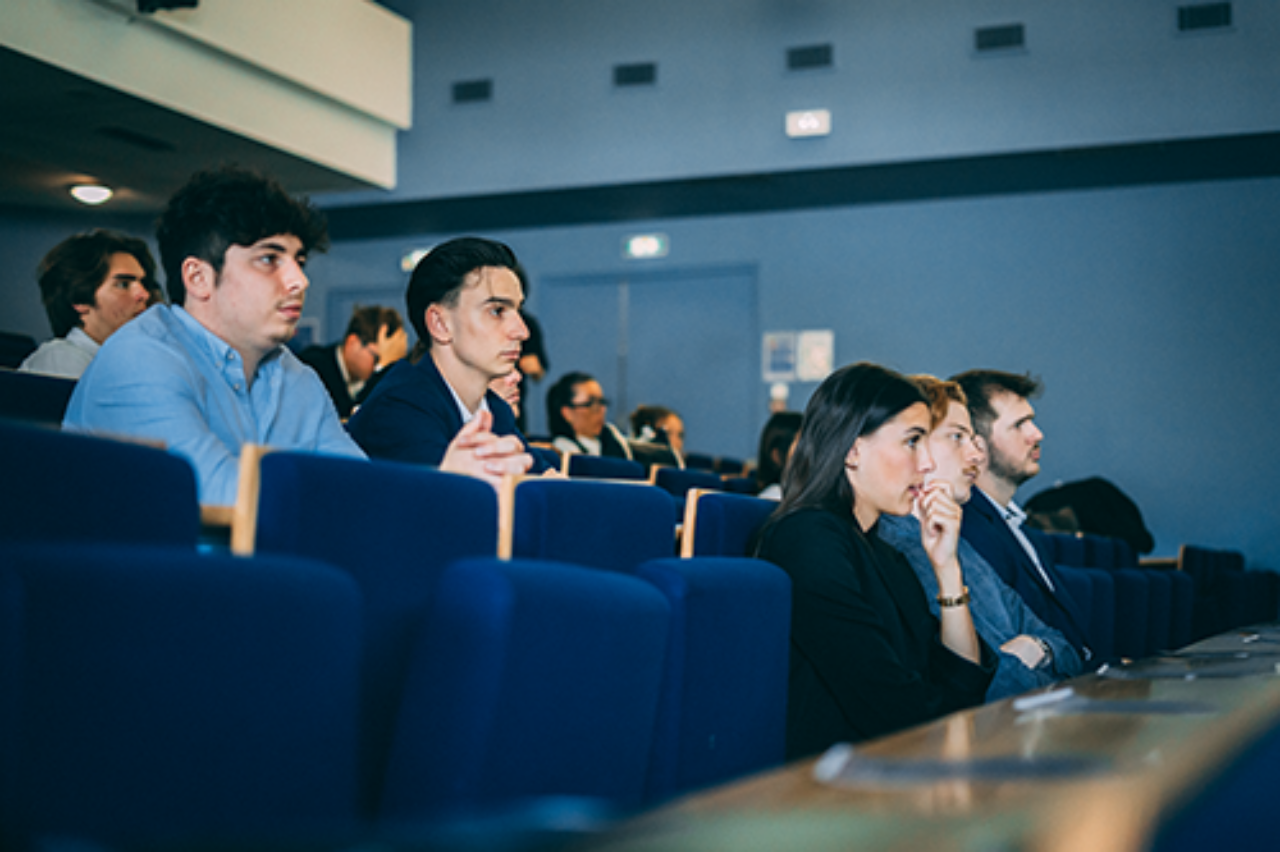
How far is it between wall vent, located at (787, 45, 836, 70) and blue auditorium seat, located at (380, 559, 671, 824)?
6362 millimetres

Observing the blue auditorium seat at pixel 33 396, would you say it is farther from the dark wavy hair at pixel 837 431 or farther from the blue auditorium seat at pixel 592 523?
the dark wavy hair at pixel 837 431

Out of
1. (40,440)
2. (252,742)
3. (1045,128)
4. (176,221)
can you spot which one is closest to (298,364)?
(176,221)

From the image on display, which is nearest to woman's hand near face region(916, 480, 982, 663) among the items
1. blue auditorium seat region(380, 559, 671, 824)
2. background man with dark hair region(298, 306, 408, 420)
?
blue auditorium seat region(380, 559, 671, 824)

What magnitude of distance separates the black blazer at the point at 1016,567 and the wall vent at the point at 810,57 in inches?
186

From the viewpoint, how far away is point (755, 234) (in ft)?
25.8

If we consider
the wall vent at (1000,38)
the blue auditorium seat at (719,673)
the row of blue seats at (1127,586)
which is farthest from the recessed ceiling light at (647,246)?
the blue auditorium seat at (719,673)

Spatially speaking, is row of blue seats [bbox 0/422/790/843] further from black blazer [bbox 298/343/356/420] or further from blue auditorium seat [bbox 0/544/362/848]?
black blazer [bbox 298/343/356/420]

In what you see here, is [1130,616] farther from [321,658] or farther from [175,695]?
[175,695]

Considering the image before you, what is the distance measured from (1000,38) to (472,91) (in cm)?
338

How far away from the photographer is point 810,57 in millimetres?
6934

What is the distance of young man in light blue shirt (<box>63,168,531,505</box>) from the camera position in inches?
69.9

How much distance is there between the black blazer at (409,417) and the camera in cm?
218

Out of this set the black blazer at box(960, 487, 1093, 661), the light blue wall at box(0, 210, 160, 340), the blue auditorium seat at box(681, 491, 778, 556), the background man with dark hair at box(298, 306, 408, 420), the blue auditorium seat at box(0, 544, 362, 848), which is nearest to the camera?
the blue auditorium seat at box(0, 544, 362, 848)

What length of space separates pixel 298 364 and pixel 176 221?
1.09 feet
